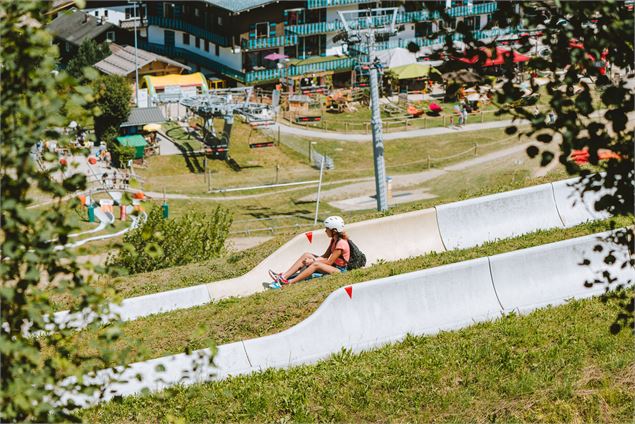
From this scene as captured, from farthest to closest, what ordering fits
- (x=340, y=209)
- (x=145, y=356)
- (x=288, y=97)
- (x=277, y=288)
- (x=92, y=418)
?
(x=288, y=97) < (x=340, y=209) < (x=277, y=288) < (x=92, y=418) < (x=145, y=356)

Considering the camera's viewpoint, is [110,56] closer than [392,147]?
No

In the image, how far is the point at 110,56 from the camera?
69.1m

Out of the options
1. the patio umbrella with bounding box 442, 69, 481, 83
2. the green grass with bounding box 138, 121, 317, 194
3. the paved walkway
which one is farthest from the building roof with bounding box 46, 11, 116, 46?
the patio umbrella with bounding box 442, 69, 481, 83

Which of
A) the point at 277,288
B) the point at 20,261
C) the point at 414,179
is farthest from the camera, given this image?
the point at 414,179

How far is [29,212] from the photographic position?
692 cm

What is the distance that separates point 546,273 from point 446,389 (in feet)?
16.2

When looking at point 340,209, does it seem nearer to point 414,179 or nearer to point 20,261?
point 414,179

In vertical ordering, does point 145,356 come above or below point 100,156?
above

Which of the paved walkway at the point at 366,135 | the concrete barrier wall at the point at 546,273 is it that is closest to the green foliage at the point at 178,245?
the concrete barrier wall at the point at 546,273

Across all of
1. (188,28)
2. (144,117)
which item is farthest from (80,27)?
(144,117)

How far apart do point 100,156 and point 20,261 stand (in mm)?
45270

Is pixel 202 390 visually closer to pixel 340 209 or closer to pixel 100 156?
pixel 340 209

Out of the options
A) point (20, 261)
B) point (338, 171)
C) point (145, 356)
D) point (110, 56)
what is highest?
point (20, 261)

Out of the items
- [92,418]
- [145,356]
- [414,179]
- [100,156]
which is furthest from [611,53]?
[100,156]
